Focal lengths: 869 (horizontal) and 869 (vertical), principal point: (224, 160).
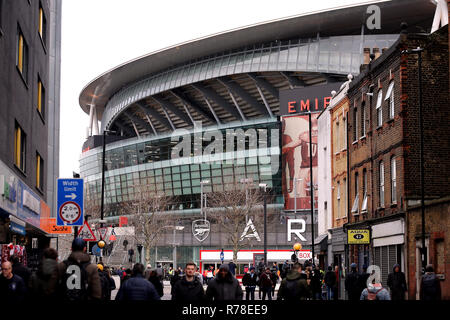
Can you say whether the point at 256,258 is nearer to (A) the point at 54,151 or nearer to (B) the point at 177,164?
(A) the point at 54,151

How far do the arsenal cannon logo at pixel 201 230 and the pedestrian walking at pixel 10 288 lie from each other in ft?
295

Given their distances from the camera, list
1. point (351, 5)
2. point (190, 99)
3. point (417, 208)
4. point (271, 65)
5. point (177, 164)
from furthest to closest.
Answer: point (190, 99), point (177, 164), point (271, 65), point (351, 5), point (417, 208)

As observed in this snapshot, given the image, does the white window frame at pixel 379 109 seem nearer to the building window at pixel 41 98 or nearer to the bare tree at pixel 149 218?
the building window at pixel 41 98

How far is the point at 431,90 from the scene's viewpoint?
3575cm

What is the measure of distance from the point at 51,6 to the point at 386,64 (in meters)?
17.9

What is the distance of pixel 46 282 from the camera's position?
13719mm

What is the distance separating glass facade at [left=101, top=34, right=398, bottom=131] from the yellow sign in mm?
61481

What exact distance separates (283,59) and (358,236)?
232 ft

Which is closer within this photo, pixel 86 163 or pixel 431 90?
pixel 431 90

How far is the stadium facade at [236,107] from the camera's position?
98438mm

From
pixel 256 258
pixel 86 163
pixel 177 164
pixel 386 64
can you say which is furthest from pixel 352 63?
pixel 386 64

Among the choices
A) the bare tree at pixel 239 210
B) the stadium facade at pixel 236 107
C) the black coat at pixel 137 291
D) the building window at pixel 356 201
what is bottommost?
the black coat at pixel 137 291

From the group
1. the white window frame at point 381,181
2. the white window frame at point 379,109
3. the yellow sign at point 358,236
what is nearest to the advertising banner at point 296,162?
the white window frame at point 379,109

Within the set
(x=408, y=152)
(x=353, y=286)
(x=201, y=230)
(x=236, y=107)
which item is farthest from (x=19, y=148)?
(x=236, y=107)
